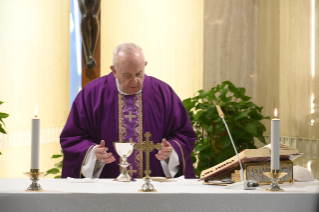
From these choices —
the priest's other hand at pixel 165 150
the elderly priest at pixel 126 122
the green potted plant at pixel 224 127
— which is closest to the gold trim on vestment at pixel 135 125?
the elderly priest at pixel 126 122

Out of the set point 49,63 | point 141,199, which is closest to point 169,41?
point 49,63

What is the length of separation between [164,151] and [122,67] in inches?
27.8

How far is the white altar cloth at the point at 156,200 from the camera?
187 cm

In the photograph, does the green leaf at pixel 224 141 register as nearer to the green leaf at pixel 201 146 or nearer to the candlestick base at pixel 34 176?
the green leaf at pixel 201 146

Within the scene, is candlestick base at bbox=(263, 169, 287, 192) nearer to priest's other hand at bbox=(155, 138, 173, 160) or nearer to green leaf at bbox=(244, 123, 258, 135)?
priest's other hand at bbox=(155, 138, 173, 160)

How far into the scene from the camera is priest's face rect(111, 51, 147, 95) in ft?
9.67

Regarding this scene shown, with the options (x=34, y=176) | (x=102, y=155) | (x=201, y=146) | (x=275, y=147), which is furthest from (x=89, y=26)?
(x=275, y=147)

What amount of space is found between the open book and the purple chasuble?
2.16 ft

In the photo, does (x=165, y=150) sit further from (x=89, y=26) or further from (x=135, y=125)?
(x=89, y=26)

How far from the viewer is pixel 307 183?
230 centimetres

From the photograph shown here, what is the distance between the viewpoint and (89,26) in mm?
6195

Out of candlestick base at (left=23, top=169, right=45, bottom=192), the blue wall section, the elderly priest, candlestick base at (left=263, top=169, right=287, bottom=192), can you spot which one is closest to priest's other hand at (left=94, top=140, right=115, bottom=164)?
the elderly priest

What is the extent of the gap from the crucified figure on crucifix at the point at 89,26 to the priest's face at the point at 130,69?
10.1ft

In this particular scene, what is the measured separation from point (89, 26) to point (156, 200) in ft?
15.2
